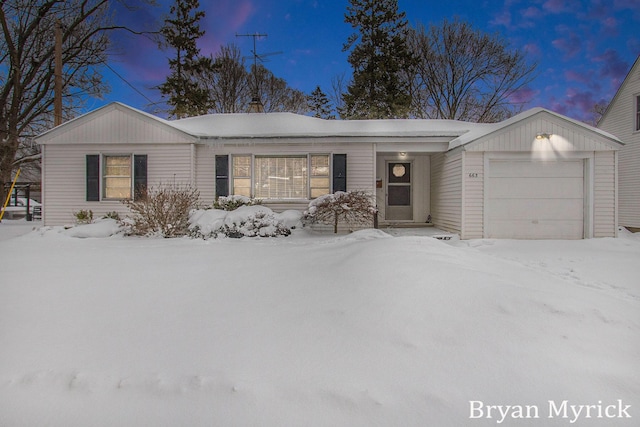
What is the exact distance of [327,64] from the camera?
2395cm

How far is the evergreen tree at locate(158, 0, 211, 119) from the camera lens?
2150 cm

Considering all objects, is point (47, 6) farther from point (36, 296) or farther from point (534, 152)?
point (534, 152)

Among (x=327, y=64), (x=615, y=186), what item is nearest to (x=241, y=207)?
(x=615, y=186)

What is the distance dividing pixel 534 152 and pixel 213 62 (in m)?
22.5

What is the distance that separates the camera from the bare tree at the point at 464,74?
21.5 metres

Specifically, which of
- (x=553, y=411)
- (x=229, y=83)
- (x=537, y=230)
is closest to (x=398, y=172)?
(x=537, y=230)

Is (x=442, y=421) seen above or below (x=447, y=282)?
below

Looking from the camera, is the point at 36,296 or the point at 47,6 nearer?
the point at 36,296

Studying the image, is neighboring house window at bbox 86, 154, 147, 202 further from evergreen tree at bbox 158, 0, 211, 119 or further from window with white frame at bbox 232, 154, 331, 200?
evergreen tree at bbox 158, 0, 211, 119

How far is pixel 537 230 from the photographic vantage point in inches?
356

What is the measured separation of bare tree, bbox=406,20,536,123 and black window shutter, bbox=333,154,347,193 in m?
13.8

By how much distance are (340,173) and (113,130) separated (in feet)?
22.0

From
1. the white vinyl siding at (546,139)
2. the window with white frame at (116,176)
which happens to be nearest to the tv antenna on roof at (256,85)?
the window with white frame at (116,176)

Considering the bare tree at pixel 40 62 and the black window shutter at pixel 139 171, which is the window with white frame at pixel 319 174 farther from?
the bare tree at pixel 40 62
